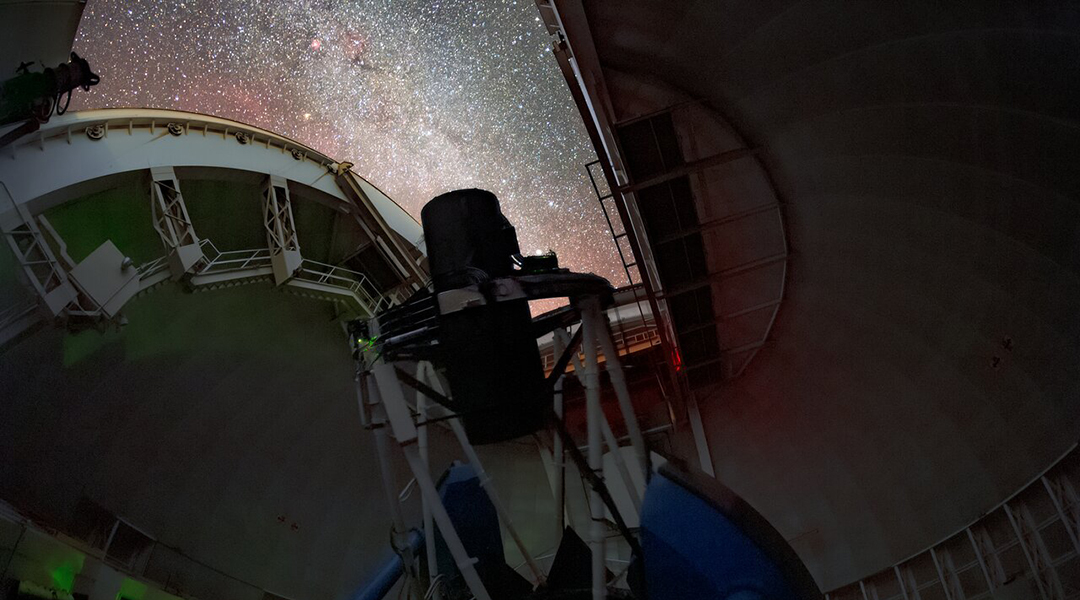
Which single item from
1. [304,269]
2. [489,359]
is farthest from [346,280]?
[489,359]

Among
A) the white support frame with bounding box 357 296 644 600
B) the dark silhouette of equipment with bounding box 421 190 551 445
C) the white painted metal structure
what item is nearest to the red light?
the white painted metal structure

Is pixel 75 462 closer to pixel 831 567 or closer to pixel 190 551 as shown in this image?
pixel 190 551

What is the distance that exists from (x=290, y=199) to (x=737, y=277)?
26.7ft

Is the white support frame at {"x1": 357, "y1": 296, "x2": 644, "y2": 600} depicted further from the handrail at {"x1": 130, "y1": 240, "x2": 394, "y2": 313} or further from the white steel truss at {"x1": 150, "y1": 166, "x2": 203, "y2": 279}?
the handrail at {"x1": 130, "y1": 240, "x2": 394, "y2": 313}

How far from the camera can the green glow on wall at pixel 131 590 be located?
7.37m

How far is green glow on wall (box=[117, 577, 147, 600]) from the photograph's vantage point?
24.2 feet

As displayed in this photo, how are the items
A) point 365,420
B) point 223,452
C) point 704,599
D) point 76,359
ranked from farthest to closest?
point 223,452, point 76,359, point 365,420, point 704,599

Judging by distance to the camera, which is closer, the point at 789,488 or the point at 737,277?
the point at 737,277

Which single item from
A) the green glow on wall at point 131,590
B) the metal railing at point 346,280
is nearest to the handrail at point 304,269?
the metal railing at point 346,280

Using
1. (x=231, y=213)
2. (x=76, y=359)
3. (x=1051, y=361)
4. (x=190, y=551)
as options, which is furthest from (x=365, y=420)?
(x=1051, y=361)

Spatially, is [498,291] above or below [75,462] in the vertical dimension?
above

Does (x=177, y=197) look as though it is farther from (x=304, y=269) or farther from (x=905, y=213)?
(x=905, y=213)

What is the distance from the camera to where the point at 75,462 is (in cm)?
756

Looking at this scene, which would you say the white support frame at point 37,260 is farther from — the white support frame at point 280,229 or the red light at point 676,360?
the red light at point 676,360
